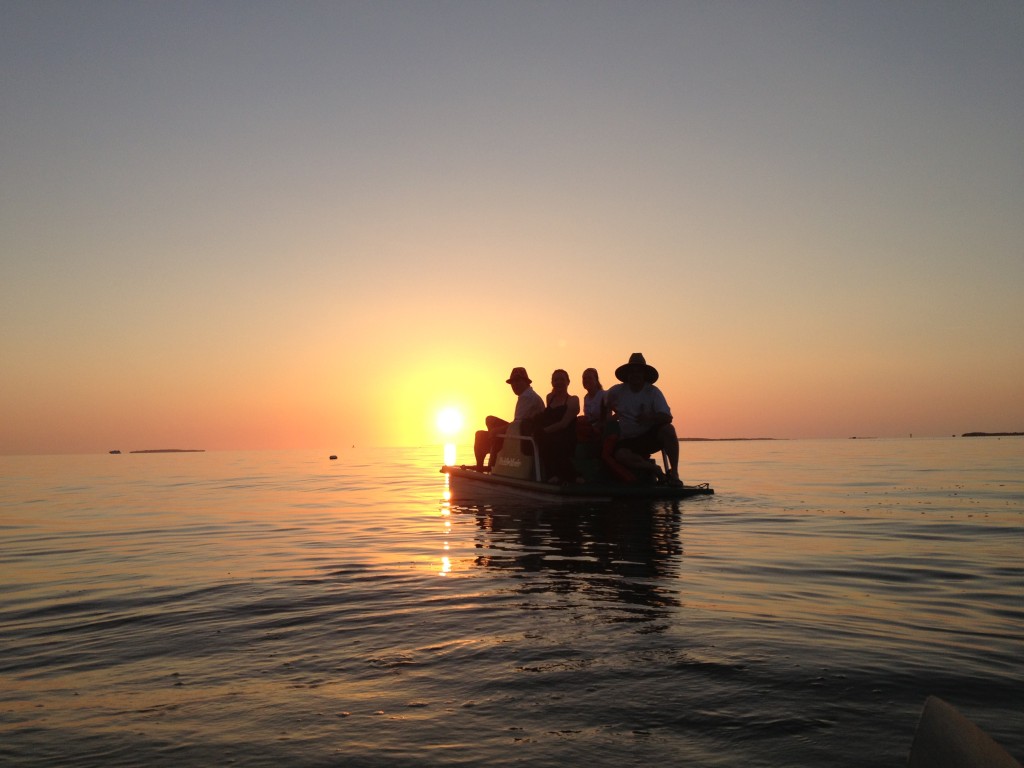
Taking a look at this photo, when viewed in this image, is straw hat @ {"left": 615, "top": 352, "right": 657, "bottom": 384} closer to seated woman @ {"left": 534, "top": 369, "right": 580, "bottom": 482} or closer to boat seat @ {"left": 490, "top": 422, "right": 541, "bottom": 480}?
seated woman @ {"left": 534, "top": 369, "right": 580, "bottom": 482}

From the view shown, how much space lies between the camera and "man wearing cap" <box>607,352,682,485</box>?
14.3m

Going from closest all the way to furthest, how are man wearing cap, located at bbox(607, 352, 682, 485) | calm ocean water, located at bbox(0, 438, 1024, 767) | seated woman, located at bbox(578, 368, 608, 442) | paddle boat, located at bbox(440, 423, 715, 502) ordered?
calm ocean water, located at bbox(0, 438, 1024, 767) → paddle boat, located at bbox(440, 423, 715, 502) → man wearing cap, located at bbox(607, 352, 682, 485) → seated woman, located at bbox(578, 368, 608, 442)

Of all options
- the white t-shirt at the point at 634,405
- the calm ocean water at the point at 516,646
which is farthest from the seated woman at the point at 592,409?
the calm ocean water at the point at 516,646

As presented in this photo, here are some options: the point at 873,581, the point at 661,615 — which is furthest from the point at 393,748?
the point at 873,581

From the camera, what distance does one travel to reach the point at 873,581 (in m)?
6.45

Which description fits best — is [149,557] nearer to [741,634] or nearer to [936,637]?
[741,634]

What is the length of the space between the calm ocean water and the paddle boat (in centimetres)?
333

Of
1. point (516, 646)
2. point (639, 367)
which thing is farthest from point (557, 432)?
Answer: point (516, 646)

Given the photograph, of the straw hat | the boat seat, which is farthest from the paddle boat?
the straw hat

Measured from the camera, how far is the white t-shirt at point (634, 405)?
1428 cm

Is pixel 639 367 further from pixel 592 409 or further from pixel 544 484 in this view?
pixel 544 484

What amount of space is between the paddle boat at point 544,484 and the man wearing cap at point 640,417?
45cm

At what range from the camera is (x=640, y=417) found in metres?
14.3

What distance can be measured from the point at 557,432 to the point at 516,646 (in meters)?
10.3
